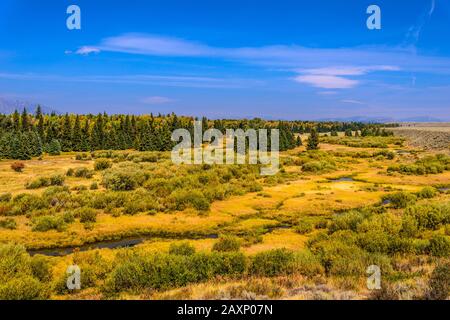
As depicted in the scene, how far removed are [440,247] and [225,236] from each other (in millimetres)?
12040

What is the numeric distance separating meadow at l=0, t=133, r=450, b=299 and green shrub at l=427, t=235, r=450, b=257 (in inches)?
2.3

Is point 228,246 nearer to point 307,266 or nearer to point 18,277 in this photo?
point 307,266

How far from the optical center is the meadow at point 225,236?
14.0 meters

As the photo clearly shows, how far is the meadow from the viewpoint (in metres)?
14.0

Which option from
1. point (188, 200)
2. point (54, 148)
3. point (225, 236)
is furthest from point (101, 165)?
point (225, 236)

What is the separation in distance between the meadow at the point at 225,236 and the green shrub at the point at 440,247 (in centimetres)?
6

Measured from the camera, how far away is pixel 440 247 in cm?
1841

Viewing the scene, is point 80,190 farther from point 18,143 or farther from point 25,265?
point 18,143

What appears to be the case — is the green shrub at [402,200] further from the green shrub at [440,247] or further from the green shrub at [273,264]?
the green shrub at [273,264]

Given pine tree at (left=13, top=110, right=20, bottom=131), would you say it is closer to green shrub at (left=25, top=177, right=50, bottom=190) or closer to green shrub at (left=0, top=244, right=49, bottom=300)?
green shrub at (left=25, top=177, right=50, bottom=190)

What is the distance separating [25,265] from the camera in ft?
57.2
